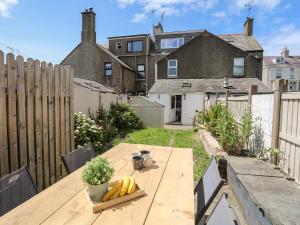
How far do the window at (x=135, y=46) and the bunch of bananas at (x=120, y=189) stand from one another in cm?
2062

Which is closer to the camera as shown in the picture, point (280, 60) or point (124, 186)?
point (124, 186)

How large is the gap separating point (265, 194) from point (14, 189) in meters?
2.66

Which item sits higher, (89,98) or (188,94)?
(188,94)

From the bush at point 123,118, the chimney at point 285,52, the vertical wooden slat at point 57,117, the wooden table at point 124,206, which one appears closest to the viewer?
the wooden table at point 124,206

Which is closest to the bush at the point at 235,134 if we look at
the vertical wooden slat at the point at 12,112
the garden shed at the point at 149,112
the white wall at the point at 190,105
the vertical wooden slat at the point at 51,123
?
the vertical wooden slat at the point at 51,123

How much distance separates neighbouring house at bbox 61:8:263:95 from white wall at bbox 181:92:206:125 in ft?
9.23

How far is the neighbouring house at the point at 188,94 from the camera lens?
15289 millimetres

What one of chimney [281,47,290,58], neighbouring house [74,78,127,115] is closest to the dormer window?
Result: chimney [281,47,290,58]

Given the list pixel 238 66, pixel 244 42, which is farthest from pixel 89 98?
pixel 244 42

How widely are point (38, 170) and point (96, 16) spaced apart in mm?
17598

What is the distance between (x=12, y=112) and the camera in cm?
282

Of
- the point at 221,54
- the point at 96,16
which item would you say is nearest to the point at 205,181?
the point at 221,54

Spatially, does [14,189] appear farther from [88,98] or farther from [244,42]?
[244,42]

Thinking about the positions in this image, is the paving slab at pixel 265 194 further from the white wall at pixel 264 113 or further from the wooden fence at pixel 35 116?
the wooden fence at pixel 35 116
